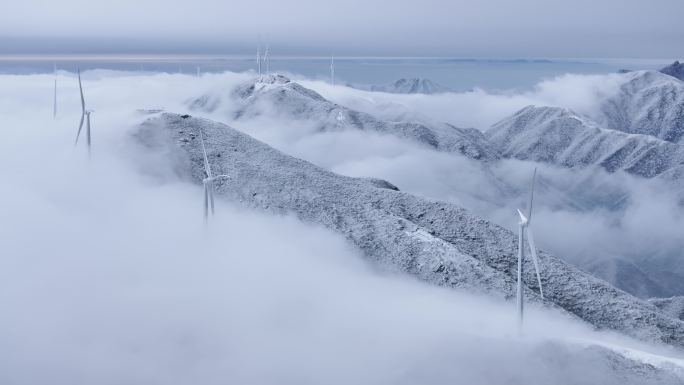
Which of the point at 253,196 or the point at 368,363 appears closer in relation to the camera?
the point at 368,363

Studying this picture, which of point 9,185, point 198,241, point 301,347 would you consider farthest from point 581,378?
point 9,185

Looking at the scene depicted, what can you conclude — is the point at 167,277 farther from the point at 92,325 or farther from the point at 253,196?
the point at 253,196

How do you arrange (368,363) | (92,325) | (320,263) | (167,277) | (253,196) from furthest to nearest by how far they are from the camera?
1. (253,196)
2. (320,263)
3. (167,277)
4. (92,325)
5. (368,363)

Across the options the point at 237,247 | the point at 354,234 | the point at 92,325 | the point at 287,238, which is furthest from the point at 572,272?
the point at 92,325

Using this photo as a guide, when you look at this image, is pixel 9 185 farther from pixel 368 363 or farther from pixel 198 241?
pixel 368 363

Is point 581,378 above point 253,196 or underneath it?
underneath

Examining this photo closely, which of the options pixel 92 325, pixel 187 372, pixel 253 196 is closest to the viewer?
pixel 187 372
